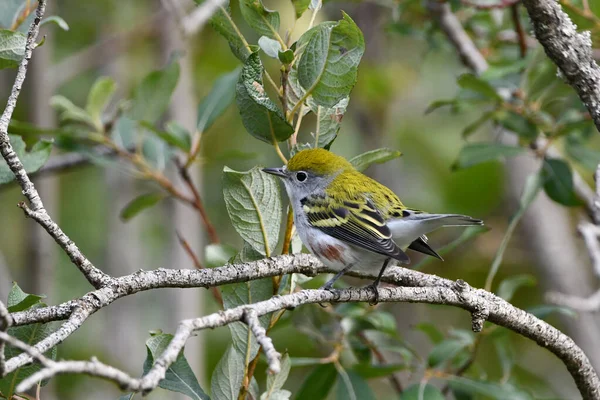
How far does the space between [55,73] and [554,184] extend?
3.19 m

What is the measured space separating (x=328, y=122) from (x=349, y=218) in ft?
2.39

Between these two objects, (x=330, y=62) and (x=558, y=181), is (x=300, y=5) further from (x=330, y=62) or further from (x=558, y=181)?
(x=558, y=181)

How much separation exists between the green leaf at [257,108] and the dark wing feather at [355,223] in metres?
0.58

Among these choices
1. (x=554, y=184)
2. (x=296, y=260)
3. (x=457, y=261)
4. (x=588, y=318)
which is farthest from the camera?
(x=457, y=261)

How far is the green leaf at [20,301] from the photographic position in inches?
66.6

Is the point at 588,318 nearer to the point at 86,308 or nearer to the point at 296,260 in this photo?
the point at 296,260

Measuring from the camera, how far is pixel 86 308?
4.94ft

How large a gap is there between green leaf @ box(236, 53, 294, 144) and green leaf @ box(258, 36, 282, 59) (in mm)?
96

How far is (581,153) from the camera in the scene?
3.11 meters

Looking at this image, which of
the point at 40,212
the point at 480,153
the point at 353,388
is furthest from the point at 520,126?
the point at 40,212

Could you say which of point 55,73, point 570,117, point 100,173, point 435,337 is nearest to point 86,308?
point 435,337

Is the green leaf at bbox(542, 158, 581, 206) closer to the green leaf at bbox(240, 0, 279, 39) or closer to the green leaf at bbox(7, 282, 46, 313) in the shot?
the green leaf at bbox(240, 0, 279, 39)

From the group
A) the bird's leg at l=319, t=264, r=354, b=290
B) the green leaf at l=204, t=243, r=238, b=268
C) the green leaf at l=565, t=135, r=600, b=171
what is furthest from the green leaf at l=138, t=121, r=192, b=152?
the green leaf at l=565, t=135, r=600, b=171

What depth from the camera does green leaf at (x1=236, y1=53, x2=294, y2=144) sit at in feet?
6.33
